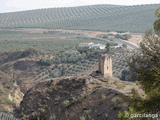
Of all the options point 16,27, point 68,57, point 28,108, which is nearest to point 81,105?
point 28,108

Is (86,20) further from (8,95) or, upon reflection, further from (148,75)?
(148,75)

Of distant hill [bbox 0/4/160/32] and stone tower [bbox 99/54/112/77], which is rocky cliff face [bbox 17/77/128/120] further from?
distant hill [bbox 0/4/160/32]

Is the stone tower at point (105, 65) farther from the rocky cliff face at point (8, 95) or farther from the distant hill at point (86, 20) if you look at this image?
the distant hill at point (86, 20)

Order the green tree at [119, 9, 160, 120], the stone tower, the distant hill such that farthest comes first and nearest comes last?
the distant hill < the stone tower < the green tree at [119, 9, 160, 120]

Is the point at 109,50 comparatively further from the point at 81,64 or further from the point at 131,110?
the point at 131,110

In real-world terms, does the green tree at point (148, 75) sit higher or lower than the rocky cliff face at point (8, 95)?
higher

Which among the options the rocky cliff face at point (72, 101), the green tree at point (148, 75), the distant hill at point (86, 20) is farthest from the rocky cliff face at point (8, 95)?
the distant hill at point (86, 20)

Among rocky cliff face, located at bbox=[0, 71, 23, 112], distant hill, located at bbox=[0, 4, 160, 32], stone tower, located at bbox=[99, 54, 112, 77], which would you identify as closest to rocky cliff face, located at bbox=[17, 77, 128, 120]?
stone tower, located at bbox=[99, 54, 112, 77]
